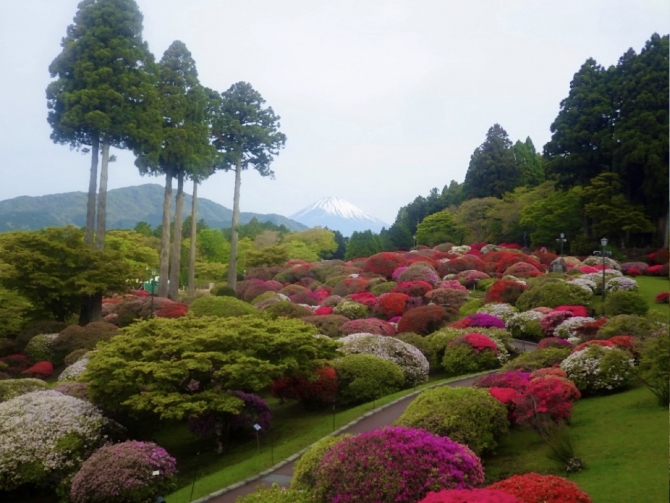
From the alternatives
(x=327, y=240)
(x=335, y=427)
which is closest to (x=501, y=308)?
(x=335, y=427)

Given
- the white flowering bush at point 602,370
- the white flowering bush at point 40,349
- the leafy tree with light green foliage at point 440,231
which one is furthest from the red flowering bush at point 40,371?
the leafy tree with light green foliage at point 440,231

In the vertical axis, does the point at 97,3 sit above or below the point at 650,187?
above

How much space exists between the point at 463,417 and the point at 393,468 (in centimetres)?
304

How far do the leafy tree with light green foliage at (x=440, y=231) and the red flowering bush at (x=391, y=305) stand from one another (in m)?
28.3

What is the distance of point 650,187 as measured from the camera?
115 feet

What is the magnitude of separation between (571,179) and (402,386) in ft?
98.8

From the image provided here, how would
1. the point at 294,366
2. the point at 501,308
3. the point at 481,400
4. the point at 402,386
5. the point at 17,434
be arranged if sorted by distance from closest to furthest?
the point at 481,400 → the point at 17,434 → the point at 294,366 → the point at 402,386 → the point at 501,308

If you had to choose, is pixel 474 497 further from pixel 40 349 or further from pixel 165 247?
pixel 165 247

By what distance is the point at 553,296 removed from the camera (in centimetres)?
2461

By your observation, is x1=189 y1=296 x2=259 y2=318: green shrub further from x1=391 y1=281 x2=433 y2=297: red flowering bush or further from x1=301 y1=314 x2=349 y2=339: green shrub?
x1=391 y1=281 x2=433 y2=297: red flowering bush

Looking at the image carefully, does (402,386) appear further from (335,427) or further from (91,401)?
(91,401)

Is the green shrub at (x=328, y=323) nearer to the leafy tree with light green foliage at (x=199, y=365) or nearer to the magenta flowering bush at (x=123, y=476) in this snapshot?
the leafy tree with light green foliage at (x=199, y=365)

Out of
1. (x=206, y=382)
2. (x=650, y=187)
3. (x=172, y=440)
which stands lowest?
(x=172, y=440)

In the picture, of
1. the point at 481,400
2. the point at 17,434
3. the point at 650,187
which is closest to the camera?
the point at 481,400
